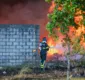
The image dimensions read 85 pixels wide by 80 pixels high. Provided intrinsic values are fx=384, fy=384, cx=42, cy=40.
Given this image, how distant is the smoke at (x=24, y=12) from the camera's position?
21109 mm

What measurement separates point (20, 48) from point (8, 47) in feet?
1.83

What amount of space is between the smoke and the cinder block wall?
328 cm

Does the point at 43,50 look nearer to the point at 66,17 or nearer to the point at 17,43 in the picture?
the point at 17,43

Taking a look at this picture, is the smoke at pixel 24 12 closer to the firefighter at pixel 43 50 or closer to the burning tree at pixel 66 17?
the firefighter at pixel 43 50

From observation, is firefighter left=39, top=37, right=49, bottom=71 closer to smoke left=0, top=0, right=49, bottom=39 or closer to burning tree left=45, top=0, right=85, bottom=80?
smoke left=0, top=0, right=49, bottom=39

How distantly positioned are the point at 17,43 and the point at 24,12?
12.6 ft

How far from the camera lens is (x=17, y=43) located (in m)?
17.8

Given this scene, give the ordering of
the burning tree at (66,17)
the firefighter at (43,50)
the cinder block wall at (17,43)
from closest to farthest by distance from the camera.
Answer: the burning tree at (66,17) → the firefighter at (43,50) → the cinder block wall at (17,43)

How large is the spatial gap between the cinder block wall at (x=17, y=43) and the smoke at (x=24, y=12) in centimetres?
328

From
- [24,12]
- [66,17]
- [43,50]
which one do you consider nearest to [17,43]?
[43,50]

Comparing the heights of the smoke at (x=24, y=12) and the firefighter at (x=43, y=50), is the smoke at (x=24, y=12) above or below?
above

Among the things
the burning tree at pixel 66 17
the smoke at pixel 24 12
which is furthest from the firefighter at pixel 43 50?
the burning tree at pixel 66 17

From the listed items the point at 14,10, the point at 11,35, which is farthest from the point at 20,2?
the point at 11,35

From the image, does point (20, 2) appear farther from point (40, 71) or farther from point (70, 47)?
point (70, 47)
